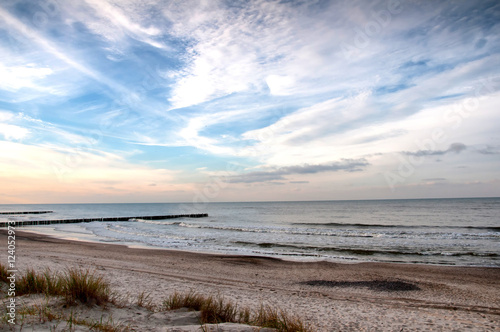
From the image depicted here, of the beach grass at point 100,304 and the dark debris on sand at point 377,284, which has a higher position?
the beach grass at point 100,304

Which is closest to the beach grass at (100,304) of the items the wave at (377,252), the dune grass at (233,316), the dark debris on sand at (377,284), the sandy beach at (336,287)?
the dune grass at (233,316)

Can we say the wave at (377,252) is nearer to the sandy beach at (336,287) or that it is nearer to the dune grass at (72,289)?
the sandy beach at (336,287)

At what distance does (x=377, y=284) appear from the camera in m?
11.3

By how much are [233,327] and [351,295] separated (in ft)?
21.3

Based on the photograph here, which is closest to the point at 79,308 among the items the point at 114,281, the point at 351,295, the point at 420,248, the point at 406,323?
the point at 114,281

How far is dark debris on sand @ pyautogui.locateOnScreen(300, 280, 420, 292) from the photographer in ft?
35.0

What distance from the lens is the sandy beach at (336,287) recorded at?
6.96m

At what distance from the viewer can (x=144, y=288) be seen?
916 centimetres

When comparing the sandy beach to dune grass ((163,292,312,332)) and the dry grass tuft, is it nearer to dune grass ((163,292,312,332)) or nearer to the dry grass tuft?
dune grass ((163,292,312,332))

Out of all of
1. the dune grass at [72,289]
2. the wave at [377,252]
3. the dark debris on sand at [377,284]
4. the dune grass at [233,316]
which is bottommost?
the wave at [377,252]

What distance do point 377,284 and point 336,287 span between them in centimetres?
177

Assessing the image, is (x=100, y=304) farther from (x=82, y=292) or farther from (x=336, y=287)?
(x=336, y=287)

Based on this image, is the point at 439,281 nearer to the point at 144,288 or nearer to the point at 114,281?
the point at 144,288

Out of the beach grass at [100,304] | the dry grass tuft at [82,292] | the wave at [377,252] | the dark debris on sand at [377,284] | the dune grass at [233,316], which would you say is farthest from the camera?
the wave at [377,252]
